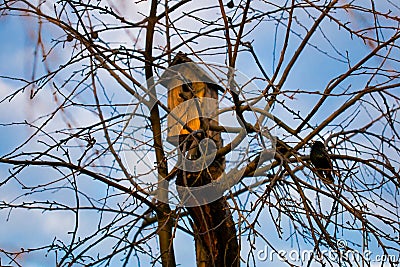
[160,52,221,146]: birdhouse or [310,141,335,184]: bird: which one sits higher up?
[160,52,221,146]: birdhouse

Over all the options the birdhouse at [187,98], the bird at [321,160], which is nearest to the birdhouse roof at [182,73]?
the birdhouse at [187,98]

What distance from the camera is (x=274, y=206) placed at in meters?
1.63

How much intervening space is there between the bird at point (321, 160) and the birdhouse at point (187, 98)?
30cm

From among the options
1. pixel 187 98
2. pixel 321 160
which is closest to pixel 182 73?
pixel 187 98

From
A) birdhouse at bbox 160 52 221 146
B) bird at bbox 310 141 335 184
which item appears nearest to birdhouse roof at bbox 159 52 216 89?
birdhouse at bbox 160 52 221 146

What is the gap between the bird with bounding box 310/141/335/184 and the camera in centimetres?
177

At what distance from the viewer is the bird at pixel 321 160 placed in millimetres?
1773

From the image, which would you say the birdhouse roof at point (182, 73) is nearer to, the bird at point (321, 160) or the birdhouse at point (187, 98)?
the birdhouse at point (187, 98)

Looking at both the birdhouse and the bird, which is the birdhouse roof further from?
the bird

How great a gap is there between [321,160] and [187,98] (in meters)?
0.47

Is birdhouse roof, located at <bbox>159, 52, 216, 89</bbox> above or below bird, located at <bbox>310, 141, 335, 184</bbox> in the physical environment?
above

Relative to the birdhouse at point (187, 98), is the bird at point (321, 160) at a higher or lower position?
lower

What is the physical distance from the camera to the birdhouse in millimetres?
1819

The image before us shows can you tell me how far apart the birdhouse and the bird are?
302 millimetres
